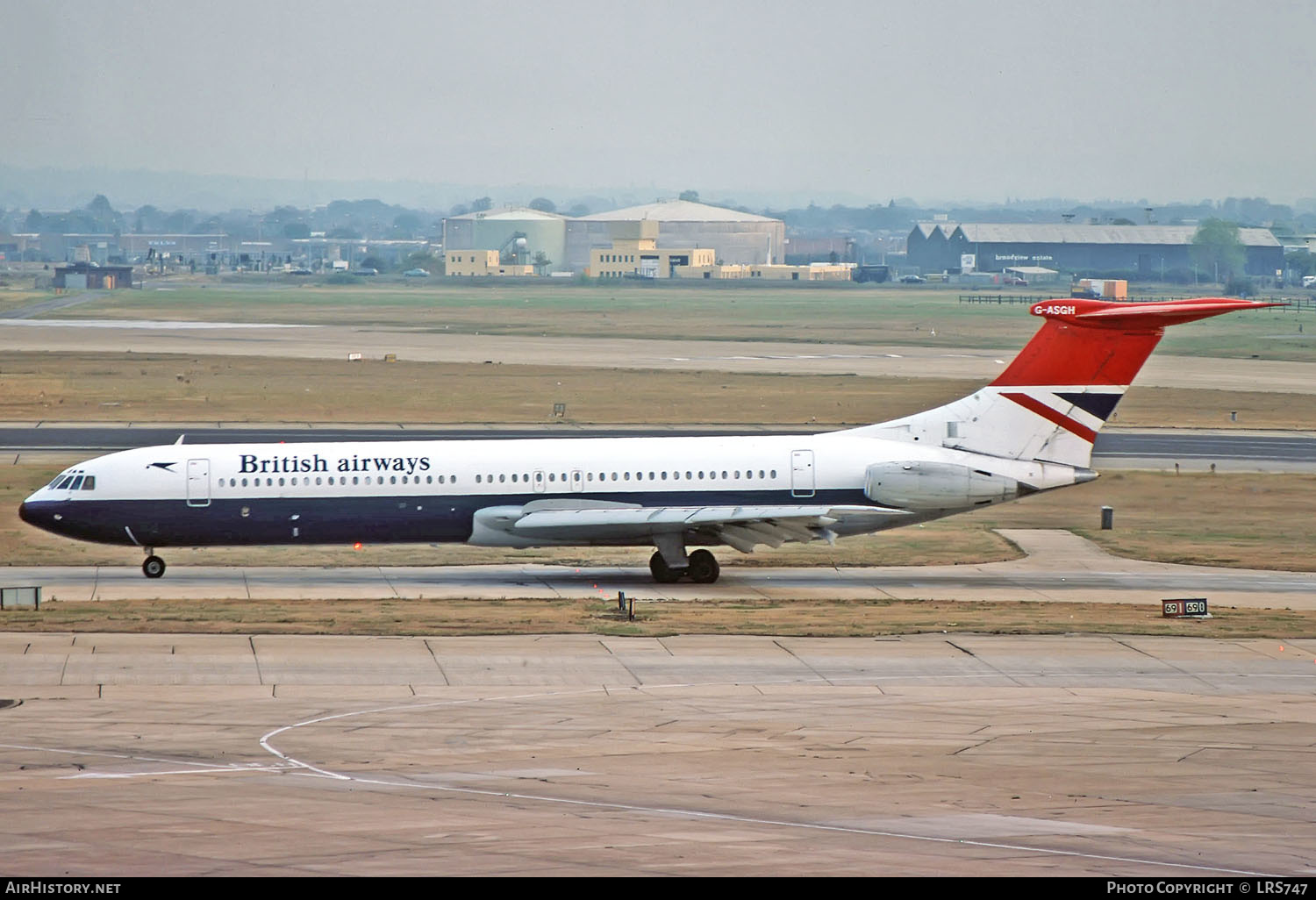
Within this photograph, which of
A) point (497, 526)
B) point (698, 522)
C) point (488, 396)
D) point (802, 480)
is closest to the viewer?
point (698, 522)

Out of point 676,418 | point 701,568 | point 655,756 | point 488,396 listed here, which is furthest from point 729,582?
point 488,396

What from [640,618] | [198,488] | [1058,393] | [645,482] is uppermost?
[1058,393]

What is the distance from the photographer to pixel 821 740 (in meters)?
25.2

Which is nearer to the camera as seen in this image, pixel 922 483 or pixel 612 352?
pixel 922 483

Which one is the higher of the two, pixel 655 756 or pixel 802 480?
pixel 802 480

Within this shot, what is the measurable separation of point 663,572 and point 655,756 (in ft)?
61.6

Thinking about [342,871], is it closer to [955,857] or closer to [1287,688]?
[955,857]

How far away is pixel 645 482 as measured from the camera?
4253cm

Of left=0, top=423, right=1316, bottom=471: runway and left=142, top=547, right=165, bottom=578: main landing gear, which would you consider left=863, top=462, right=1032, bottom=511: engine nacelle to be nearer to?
left=142, top=547, right=165, bottom=578: main landing gear

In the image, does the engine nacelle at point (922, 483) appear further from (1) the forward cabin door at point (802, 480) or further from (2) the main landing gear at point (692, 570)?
(2) the main landing gear at point (692, 570)

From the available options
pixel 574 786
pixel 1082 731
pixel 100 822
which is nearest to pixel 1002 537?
pixel 1082 731

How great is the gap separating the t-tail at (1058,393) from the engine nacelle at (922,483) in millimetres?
931

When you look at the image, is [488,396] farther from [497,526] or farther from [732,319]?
[732,319]

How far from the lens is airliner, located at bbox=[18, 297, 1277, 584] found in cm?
4175
